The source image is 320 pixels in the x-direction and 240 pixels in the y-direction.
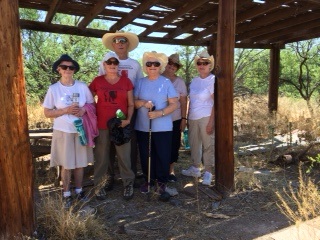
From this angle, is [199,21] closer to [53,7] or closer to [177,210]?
[53,7]

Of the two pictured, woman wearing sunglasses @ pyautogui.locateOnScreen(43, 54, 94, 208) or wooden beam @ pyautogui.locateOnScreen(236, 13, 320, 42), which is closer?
woman wearing sunglasses @ pyautogui.locateOnScreen(43, 54, 94, 208)

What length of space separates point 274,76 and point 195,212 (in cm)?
740

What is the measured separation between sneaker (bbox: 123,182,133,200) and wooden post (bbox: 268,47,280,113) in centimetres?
721

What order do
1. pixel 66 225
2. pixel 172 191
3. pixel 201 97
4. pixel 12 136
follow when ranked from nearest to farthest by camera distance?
1. pixel 12 136
2. pixel 66 225
3. pixel 172 191
4. pixel 201 97

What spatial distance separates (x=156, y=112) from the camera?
4.48 m

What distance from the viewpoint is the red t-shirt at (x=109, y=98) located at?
4457mm

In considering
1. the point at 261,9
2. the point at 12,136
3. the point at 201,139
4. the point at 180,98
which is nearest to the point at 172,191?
the point at 201,139

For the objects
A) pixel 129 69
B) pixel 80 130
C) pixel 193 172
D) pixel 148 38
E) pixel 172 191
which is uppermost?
pixel 148 38

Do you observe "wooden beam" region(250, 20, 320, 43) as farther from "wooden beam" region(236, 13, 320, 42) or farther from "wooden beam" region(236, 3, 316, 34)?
"wooden beam" region(236, 3, 316, 34)

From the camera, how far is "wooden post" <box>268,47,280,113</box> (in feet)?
33.7

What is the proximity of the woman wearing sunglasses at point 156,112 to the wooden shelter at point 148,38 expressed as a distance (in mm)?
746

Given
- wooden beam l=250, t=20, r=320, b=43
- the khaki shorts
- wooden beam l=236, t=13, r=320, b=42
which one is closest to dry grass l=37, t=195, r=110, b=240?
the khaki shorts

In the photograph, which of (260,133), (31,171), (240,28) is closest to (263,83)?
(260,133)

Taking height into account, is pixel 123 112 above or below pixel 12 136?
above
